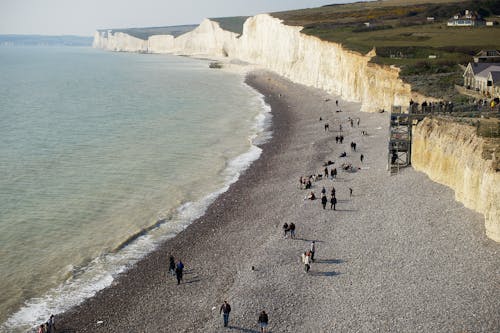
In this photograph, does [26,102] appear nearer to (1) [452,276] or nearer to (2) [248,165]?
(2) [248,165]

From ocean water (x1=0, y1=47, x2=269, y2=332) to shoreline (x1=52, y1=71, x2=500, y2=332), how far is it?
65.7 inches

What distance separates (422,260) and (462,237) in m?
2.13

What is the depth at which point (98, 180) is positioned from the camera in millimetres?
33875

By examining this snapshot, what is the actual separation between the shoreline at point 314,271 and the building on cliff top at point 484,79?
8.95 meters

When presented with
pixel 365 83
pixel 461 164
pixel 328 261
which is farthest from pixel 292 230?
pixel 365 83

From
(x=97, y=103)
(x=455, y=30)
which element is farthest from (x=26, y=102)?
(x=455, y=30)

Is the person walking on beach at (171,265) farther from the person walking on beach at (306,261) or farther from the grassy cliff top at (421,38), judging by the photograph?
the grassy cliff top at (421,38)

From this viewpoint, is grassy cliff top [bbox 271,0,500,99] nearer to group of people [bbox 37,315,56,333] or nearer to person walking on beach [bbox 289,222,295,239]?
person walking on beach [bbox 289,222,295,239]

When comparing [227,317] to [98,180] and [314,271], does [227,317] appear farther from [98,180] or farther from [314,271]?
[98,180]

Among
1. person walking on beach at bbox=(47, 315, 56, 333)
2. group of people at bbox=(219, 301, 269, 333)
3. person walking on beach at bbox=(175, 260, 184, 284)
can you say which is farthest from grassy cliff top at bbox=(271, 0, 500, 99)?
person walking on beach at bbox=(47, 315, 56, 333)

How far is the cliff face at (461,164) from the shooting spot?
1944 centimetres

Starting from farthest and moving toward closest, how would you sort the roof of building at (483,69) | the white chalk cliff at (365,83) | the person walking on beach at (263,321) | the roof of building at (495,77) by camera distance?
1. the roof of building at (483,69)
2. the roof of building at (495,77)
3. the white chalk cliff at (365,83)
4. the person walking on beach at (263,321)

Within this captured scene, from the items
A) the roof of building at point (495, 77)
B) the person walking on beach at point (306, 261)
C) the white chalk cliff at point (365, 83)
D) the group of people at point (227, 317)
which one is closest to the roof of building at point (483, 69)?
the roof of building at point (495, 77)

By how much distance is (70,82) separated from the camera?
95.8 metres
